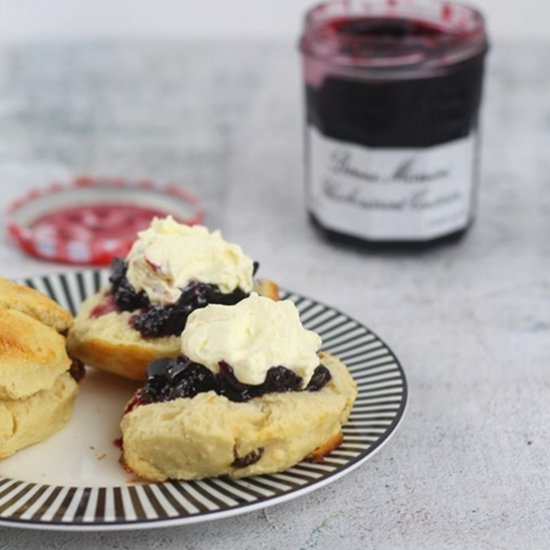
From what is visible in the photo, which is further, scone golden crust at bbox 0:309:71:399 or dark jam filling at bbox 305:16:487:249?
dark jam filling at bbox 305:16:487:249

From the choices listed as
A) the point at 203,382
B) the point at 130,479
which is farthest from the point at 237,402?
the point at 130,479

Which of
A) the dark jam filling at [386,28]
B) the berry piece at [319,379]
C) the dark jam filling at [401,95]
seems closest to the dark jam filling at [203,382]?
the berry piece at [319,379]

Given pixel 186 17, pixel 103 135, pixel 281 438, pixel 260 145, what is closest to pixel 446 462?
pixel 281 438

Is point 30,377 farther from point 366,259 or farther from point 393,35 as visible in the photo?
point 393,35

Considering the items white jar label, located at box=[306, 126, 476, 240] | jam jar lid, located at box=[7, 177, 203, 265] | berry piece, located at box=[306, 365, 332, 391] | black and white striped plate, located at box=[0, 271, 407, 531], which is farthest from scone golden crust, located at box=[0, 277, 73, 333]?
white jar label, located at box=[306, 126, 476, 240]

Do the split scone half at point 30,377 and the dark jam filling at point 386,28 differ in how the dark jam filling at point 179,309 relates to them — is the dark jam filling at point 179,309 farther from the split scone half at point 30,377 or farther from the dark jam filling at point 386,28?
the dark jam filling at point 386,28

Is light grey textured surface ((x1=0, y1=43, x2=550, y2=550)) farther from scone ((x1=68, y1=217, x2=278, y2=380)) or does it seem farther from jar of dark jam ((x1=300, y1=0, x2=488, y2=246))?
scone ((x1=68, y1=217, x2=278, y2=380))
